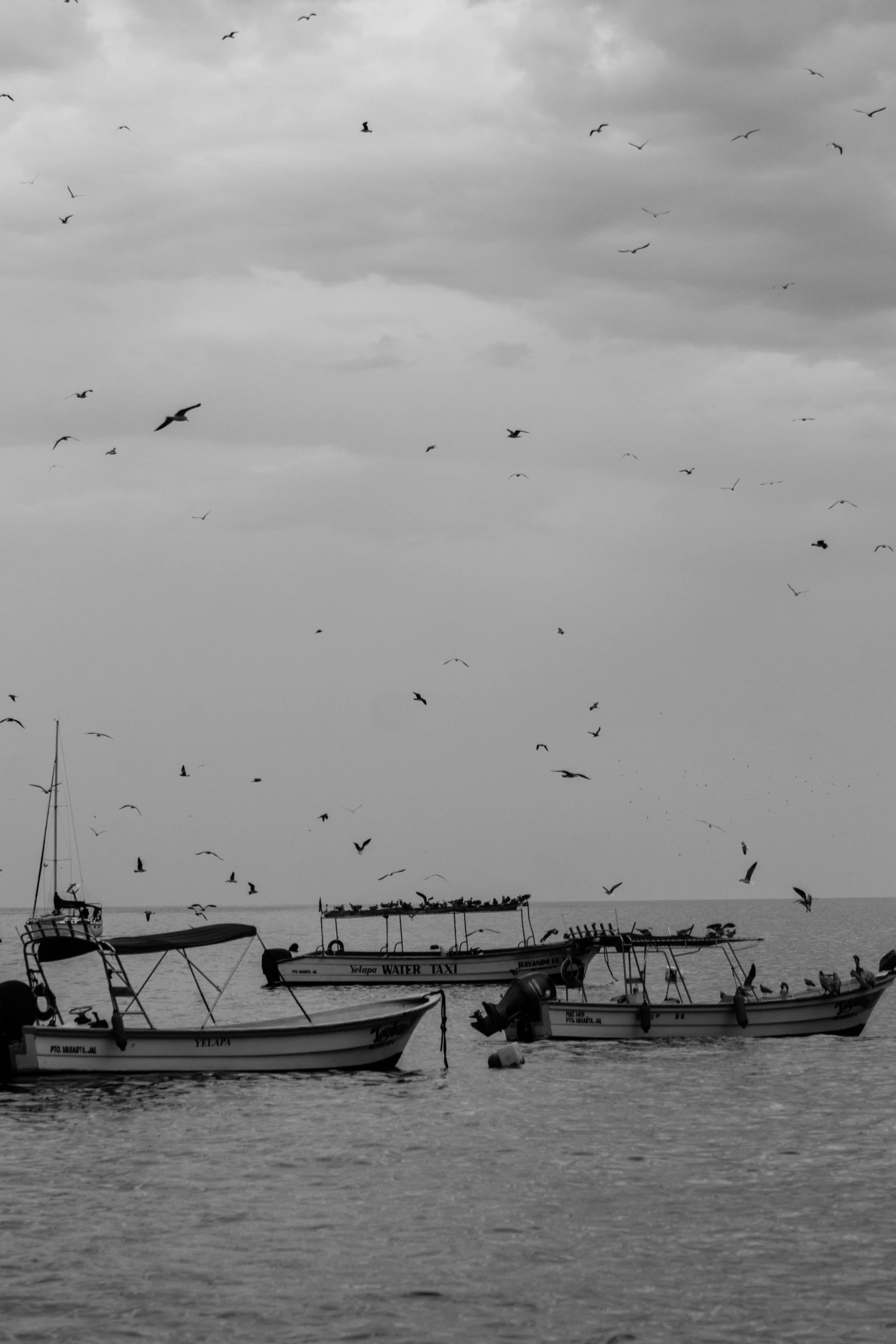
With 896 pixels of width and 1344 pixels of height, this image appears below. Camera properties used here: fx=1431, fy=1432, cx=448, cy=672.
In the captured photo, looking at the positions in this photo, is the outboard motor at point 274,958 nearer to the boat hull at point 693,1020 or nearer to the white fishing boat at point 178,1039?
the boat hull at point 693,1020

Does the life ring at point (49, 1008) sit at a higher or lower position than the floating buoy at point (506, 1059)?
higher

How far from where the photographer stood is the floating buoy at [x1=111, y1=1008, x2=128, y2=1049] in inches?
1451

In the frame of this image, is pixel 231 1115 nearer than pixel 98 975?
Yes

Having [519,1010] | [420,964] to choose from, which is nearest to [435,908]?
[420,964]

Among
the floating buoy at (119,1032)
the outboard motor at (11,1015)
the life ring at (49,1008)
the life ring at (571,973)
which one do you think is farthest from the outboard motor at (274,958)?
the floating buoy at (119,1032)

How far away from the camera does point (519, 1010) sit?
4625cm

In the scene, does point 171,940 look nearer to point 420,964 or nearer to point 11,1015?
point 11,1015

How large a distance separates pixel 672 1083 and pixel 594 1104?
3.99 meters

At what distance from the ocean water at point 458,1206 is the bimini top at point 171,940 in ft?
12.3

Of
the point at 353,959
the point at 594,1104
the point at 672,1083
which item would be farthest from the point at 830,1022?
the point at 353,959

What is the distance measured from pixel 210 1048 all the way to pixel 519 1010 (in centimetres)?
1215

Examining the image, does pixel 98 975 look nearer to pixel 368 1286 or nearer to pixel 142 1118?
pixel 142 1118

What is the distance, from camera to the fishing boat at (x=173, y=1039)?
37.3 metres

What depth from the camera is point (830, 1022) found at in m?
47.0
